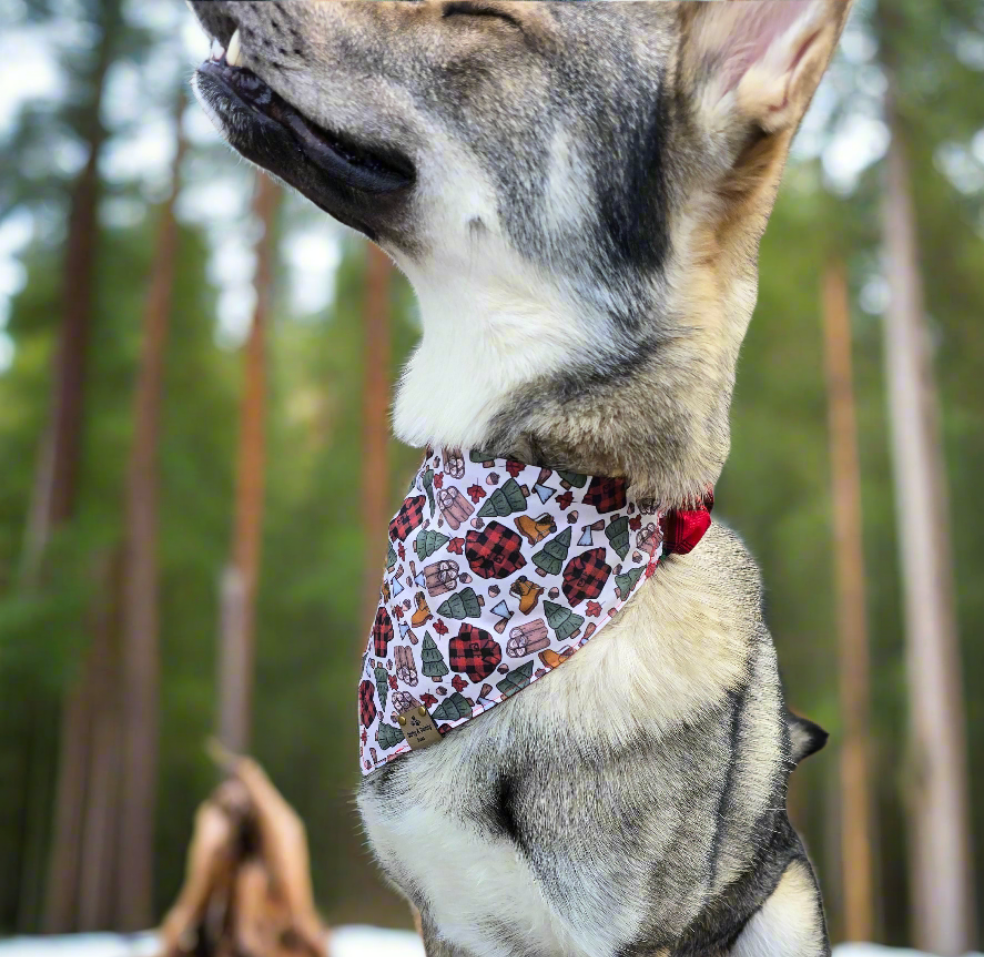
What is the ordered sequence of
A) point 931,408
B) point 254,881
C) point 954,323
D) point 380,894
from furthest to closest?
point 380,894 → point 954,323 → point 931,408 → point 254,881

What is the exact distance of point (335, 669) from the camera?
61.8 feet

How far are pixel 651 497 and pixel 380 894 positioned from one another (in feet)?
59.4

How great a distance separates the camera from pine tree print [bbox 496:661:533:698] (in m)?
1.71

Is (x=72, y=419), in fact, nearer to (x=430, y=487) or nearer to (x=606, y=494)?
(x=430, y=487)

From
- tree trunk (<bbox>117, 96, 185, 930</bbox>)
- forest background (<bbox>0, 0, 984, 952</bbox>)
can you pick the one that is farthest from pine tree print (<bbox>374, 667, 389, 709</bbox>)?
tree trunk (<bbox>117, 96, 185, 930</bbox>)

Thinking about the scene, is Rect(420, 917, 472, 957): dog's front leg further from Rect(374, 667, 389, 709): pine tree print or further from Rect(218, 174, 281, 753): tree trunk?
Rect(218, 174, 281, 753): tree trunk

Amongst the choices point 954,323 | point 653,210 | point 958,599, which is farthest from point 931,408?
point 653,210

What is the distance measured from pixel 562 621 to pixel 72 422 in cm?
1186

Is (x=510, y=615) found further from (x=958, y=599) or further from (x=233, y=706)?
(x=958, y=599)

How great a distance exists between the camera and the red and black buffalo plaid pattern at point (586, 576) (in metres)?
1.74

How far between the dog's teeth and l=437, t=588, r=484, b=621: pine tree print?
969 millimetres

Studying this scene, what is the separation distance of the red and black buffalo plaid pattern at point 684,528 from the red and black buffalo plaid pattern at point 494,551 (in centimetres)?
29

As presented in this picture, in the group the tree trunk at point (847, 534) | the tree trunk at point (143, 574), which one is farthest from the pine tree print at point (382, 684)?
the tree trunk at point (847, 534)

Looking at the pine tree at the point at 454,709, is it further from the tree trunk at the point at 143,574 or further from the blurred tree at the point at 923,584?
the tree trunk at the point at 143,574
